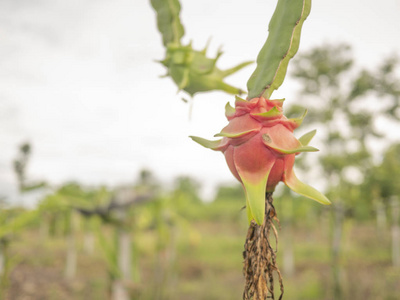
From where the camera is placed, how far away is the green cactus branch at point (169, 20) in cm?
71

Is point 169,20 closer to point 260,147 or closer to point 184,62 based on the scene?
point 184,62

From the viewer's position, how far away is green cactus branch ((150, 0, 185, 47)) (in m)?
0.71

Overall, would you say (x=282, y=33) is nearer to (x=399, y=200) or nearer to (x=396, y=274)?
(x=396, y=274)

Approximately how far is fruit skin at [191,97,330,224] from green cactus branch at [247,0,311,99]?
4cm

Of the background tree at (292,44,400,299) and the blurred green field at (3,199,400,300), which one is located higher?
the background tree at (292,44,400,299)

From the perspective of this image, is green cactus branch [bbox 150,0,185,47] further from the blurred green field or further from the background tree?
the background tree

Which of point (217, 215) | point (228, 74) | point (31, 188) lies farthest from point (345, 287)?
point (217, 215)

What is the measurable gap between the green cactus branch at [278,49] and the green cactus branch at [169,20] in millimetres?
223

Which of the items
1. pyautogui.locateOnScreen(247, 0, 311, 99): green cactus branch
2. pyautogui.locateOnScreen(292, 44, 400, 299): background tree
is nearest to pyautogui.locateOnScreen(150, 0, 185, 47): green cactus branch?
pyautogui.locateOnScreen(247, 0, 311, 99): green cactus branch

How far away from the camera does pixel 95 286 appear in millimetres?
6930

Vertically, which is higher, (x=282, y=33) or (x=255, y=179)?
(x=282, y=33)

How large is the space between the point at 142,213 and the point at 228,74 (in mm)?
3064

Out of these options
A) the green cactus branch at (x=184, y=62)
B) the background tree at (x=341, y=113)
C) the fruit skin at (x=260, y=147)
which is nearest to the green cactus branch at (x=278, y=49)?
the fruit skin at (x=260, y=147)

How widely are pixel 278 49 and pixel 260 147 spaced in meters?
0.18
